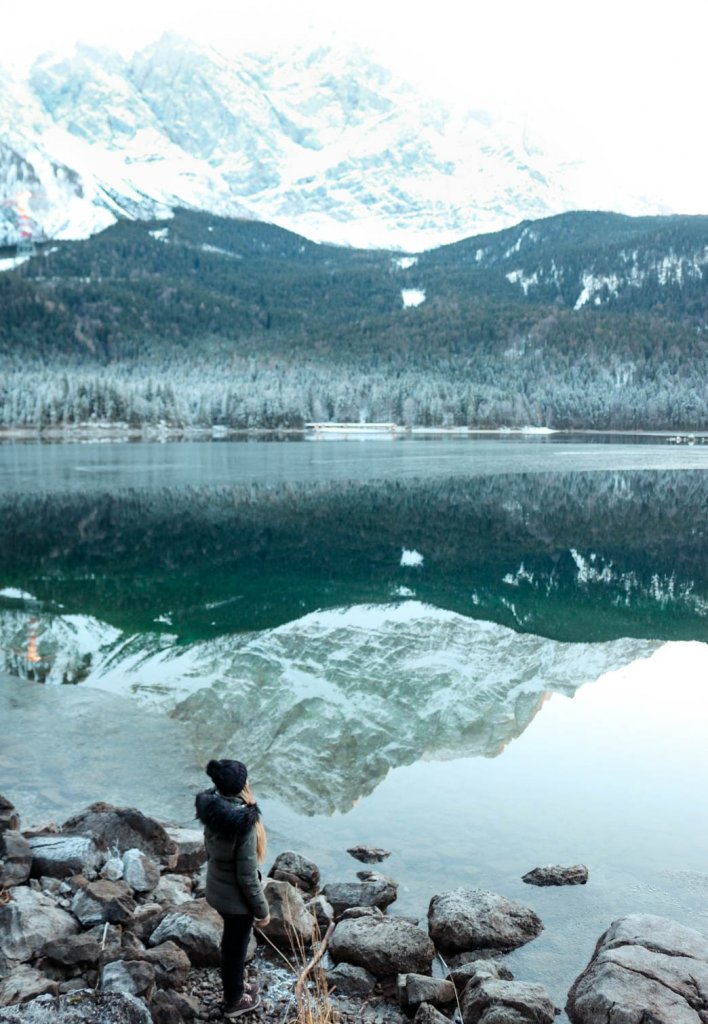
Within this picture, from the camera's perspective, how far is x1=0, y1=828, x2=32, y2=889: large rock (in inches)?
323

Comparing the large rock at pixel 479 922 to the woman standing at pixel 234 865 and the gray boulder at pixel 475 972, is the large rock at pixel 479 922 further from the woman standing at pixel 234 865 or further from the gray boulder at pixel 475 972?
the woman standing at pixel 234 865

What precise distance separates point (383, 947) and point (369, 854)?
2.08 meters

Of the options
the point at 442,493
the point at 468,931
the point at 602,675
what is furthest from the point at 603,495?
the point at 468,931

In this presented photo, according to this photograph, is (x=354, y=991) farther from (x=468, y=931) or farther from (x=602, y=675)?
(x=602, y=675)

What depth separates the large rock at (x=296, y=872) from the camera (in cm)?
898

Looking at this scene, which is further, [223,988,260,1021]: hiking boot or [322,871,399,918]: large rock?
[322,871,399,918]: large rock

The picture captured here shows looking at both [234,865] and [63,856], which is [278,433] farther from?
[234,865]

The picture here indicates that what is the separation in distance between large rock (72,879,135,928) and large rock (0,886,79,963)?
3.8 inches

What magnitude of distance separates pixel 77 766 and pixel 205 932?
17.7 ft

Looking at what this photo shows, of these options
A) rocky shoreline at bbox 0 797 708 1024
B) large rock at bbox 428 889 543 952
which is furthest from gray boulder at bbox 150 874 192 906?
large rock at bbox 428 889 543 952

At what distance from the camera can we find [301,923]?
7965 millimetres

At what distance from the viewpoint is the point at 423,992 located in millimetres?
7141

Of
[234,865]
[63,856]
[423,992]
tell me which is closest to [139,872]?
[63,856]

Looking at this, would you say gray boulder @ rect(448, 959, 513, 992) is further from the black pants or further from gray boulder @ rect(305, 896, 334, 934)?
the black pants
